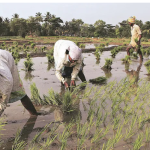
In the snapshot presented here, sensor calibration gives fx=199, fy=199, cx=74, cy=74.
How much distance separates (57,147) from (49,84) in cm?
272

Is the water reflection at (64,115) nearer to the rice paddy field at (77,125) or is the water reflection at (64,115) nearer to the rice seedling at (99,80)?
the rice paddy field at (77,125)

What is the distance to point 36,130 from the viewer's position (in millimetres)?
2641

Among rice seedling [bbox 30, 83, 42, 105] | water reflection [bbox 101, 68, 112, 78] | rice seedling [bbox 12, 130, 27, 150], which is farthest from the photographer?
water reflection [bbox 101, 68, 112, 78]

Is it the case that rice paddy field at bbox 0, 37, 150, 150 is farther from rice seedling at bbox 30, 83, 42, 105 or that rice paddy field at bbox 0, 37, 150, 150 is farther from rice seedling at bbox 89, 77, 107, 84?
rice seedling at bbox 89, 77, 107, 84

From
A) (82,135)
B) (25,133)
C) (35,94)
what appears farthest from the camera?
(35,94)

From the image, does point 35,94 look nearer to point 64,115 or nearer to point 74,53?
point 64,115

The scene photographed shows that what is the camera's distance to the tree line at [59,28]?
3609 centimetres

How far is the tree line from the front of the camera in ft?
118

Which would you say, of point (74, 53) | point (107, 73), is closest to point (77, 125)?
point (74, 53)

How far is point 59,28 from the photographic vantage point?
5131 centimetres

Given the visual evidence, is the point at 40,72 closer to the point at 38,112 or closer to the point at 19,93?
the point at 38,112

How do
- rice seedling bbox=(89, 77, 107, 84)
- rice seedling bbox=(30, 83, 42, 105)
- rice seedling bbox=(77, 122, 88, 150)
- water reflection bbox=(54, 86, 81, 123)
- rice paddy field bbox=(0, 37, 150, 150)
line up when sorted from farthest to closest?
rice seedling bbox=(89, 77, 107, 84)
rice seedling bbox=(30, 83, 42, 105)
water reflection bbox=(54, 86, 81, 123)
rice paddy field bbox=(0, 37, 150, 150)
rice seedling bbox=(77, 122, 88, 150)

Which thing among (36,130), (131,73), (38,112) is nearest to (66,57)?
(38,112)

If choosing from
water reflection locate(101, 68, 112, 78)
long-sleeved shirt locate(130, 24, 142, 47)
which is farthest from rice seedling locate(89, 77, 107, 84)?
long-sleeved shirt locate(130, 24, 142, 47)
